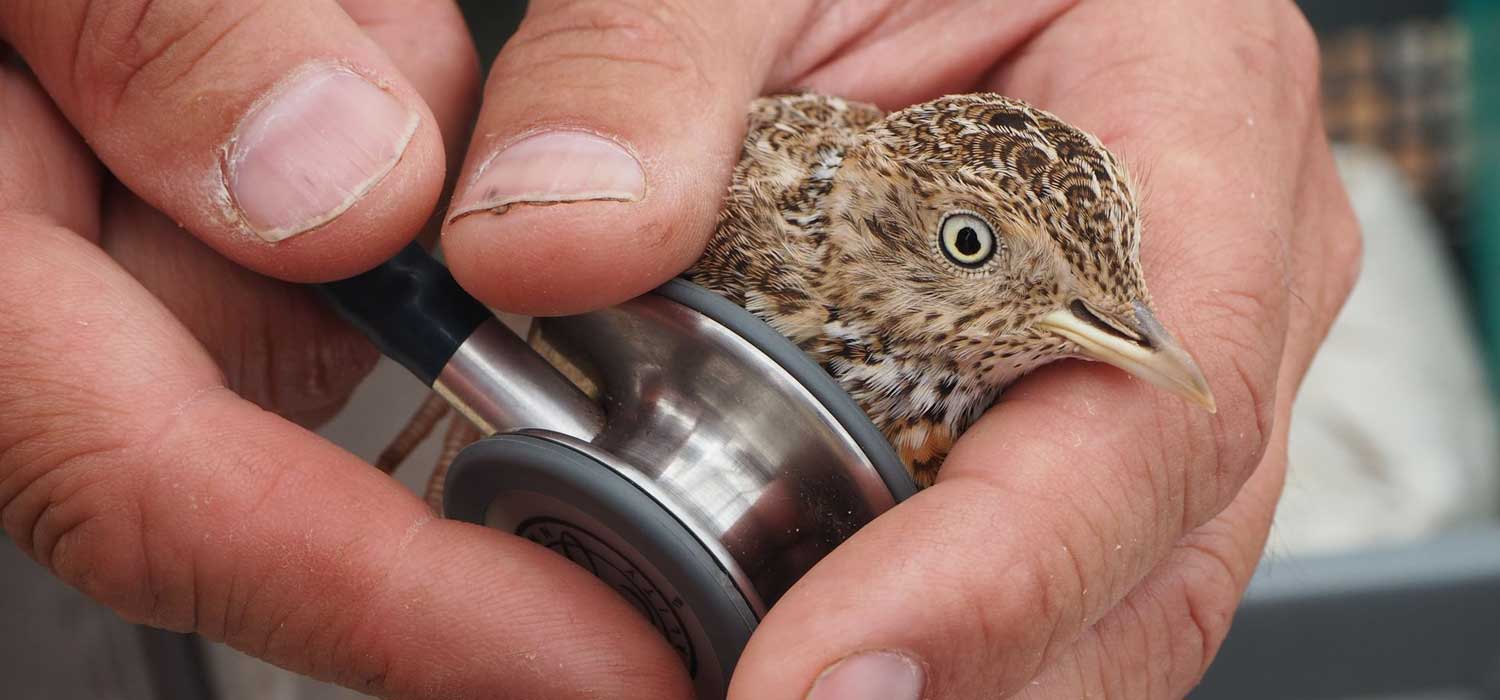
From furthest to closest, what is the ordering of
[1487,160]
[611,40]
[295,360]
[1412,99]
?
1. [1412,99]
2. [1487,160]
3. [295,360]
4. [611,40]

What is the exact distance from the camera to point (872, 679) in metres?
1.25

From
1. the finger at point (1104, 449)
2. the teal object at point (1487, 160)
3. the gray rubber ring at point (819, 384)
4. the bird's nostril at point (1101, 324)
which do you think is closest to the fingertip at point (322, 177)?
the gray rubber ring at point (819, 384)

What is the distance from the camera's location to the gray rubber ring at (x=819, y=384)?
1326 millimetres

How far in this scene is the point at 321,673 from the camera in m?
1.53

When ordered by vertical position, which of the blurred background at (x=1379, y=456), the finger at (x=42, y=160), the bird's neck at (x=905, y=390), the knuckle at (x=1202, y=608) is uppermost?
the finger at (x=42, y=160)

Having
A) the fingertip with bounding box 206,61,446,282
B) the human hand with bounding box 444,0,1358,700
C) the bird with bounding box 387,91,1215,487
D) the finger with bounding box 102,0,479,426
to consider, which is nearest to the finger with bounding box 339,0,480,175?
the finger with bounding box 102,0,479,426

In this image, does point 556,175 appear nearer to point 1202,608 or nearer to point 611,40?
point 611,40

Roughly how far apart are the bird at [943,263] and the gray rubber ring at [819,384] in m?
0.14

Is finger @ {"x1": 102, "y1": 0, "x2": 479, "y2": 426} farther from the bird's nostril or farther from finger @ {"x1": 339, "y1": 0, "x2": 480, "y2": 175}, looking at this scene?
the bird's nostril

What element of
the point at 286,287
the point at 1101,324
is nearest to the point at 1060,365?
the point at 1101,324

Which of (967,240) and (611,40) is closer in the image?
(967,240)

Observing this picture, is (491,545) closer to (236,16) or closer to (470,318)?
(470,318)

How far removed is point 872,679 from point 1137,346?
46 cm

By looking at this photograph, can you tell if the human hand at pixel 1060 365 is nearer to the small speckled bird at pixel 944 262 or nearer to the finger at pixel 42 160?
the small speckled bird at pixel 944 262
